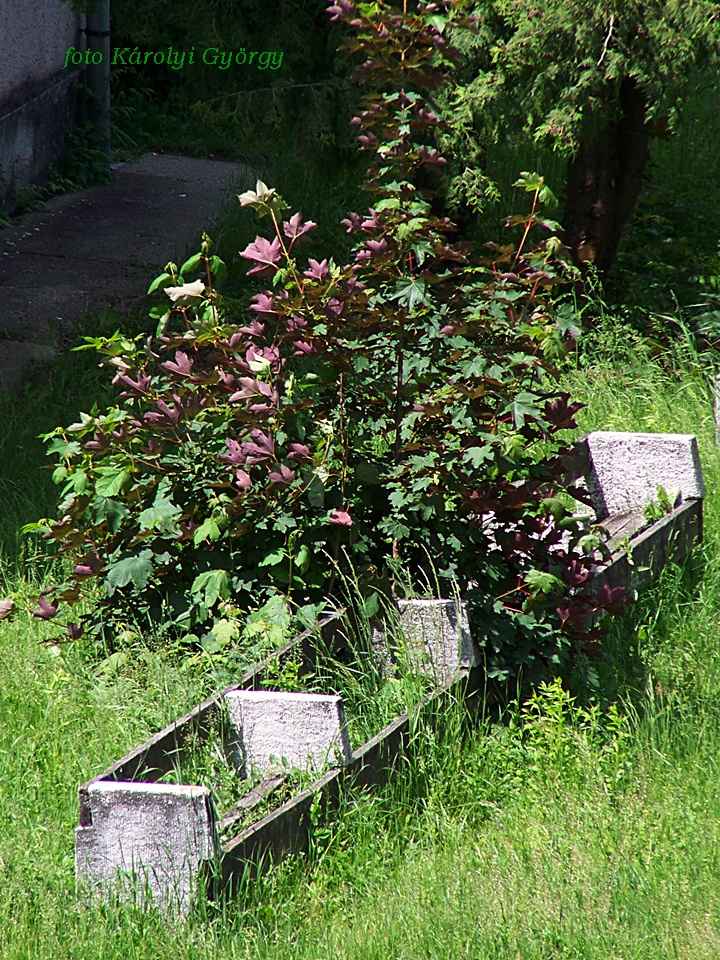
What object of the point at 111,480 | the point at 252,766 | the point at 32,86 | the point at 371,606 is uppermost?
the point at 32,86

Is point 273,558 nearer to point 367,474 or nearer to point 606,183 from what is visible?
point 367,474

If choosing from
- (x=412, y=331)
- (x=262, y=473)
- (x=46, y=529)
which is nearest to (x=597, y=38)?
(x=412, y=331)

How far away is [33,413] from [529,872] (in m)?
3.92

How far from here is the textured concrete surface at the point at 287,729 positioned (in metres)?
3.02

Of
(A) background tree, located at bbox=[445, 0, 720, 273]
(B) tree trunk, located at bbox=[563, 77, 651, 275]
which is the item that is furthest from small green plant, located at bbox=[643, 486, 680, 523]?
(B) tree trunk, located at bbox=[563, 77, 651, 275]

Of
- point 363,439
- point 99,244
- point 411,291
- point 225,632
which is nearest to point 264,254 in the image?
point 411,291

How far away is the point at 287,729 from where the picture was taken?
3.10m

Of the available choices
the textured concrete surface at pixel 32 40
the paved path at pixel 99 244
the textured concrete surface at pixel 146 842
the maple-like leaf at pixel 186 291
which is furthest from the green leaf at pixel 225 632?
the textured concrete surface at pixel 32 40

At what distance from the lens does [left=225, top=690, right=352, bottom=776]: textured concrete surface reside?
302 cm

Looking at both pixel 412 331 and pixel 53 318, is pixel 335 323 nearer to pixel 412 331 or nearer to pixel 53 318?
pixel 412 331

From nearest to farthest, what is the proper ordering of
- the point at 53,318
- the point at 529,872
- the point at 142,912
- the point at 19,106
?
the point at 142,912 → the point at 529,872 → the point at 53,318 → the point at 19,106

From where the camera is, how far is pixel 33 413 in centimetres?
587

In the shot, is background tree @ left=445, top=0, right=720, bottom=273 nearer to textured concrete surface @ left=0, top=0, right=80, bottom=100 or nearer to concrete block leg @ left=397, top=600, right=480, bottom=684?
concrete block leg @ left=397, top=600, right=480, bottom=684

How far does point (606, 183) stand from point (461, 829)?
17.0ft
